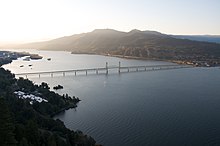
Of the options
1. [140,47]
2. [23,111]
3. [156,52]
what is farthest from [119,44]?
[23,111]

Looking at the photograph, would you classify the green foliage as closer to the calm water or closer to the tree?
the tree

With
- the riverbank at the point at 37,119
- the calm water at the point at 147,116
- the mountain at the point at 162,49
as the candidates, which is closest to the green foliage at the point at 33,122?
the riverbank at the point at 37,119

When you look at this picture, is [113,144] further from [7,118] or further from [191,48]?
[191,48]

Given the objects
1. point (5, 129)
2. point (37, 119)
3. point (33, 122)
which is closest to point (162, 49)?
point (37, 119)

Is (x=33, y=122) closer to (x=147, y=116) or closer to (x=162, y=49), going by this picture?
(x=147, y=116)

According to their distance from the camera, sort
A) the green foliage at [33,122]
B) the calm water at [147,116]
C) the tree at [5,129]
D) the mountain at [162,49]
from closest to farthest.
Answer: the tree at [5,129] < the green foliage at [33,122] < the calm water at [147,116] < the mountain at [162,49]

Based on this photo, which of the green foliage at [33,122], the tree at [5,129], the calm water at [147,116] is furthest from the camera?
the calm water at [147,116]

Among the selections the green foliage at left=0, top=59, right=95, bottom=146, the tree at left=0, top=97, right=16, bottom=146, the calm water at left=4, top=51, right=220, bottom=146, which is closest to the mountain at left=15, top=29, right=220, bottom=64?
the calm water at left=4, top=51, right=220, bottom=146

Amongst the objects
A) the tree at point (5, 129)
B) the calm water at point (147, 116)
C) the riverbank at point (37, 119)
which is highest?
the tree at point (5, 129)

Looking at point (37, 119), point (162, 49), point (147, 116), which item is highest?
point (162, 49)

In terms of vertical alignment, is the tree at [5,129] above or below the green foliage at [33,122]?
above

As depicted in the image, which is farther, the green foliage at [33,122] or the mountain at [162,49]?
the mountain at [162,49]

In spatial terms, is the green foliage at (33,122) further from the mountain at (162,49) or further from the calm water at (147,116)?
the mountain at (162,49)
